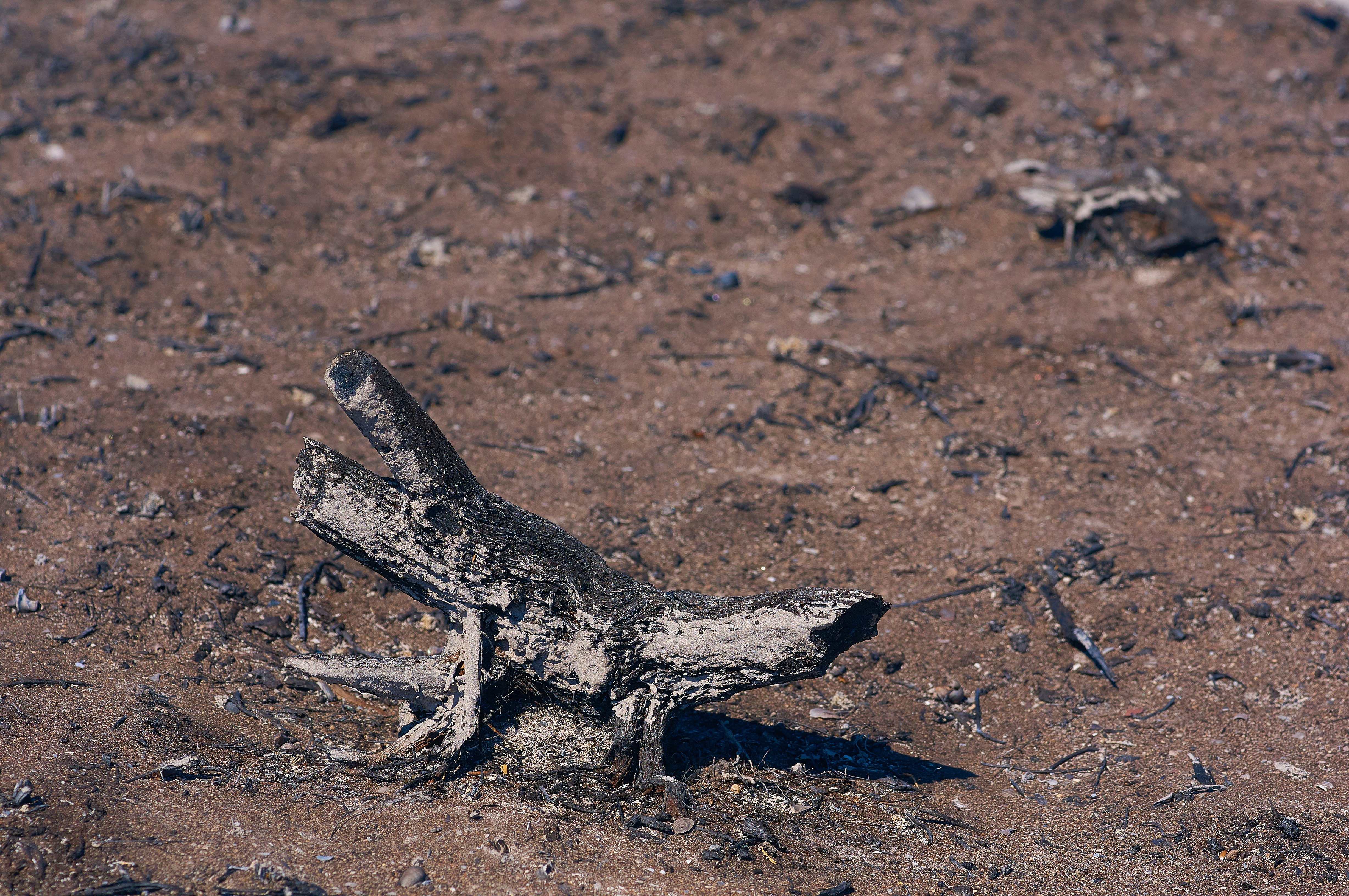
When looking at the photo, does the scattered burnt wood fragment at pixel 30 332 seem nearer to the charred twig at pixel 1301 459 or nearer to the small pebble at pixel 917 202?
the small pebble at pixel 917 202

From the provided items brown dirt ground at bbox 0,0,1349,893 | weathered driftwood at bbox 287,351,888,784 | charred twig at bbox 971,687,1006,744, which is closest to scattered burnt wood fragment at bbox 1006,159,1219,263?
brown dirt ground at bbox 0,0,1349,893

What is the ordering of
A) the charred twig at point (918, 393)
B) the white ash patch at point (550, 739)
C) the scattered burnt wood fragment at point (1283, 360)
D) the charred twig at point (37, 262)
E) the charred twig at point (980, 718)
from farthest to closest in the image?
the charred twig at point (37, 262) → the scattered burnt wood fragment at point (1283, 360) → the charred twig at point (918, 393) → the charred twig at point (980, 718) → the white ash patch at point (550, 739)

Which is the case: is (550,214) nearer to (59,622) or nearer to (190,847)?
(59,622)

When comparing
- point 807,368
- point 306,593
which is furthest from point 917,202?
point 306,593

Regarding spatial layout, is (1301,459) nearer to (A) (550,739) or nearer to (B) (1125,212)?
(B) (1125,212)

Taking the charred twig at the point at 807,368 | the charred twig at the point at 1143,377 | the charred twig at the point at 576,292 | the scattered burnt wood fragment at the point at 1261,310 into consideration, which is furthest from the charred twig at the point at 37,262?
the scattered burnt wood fragment at the point at 1261,310

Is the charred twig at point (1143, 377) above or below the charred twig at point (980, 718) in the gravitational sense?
above

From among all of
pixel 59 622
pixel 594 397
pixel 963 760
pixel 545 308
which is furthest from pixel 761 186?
pixel 59 622
